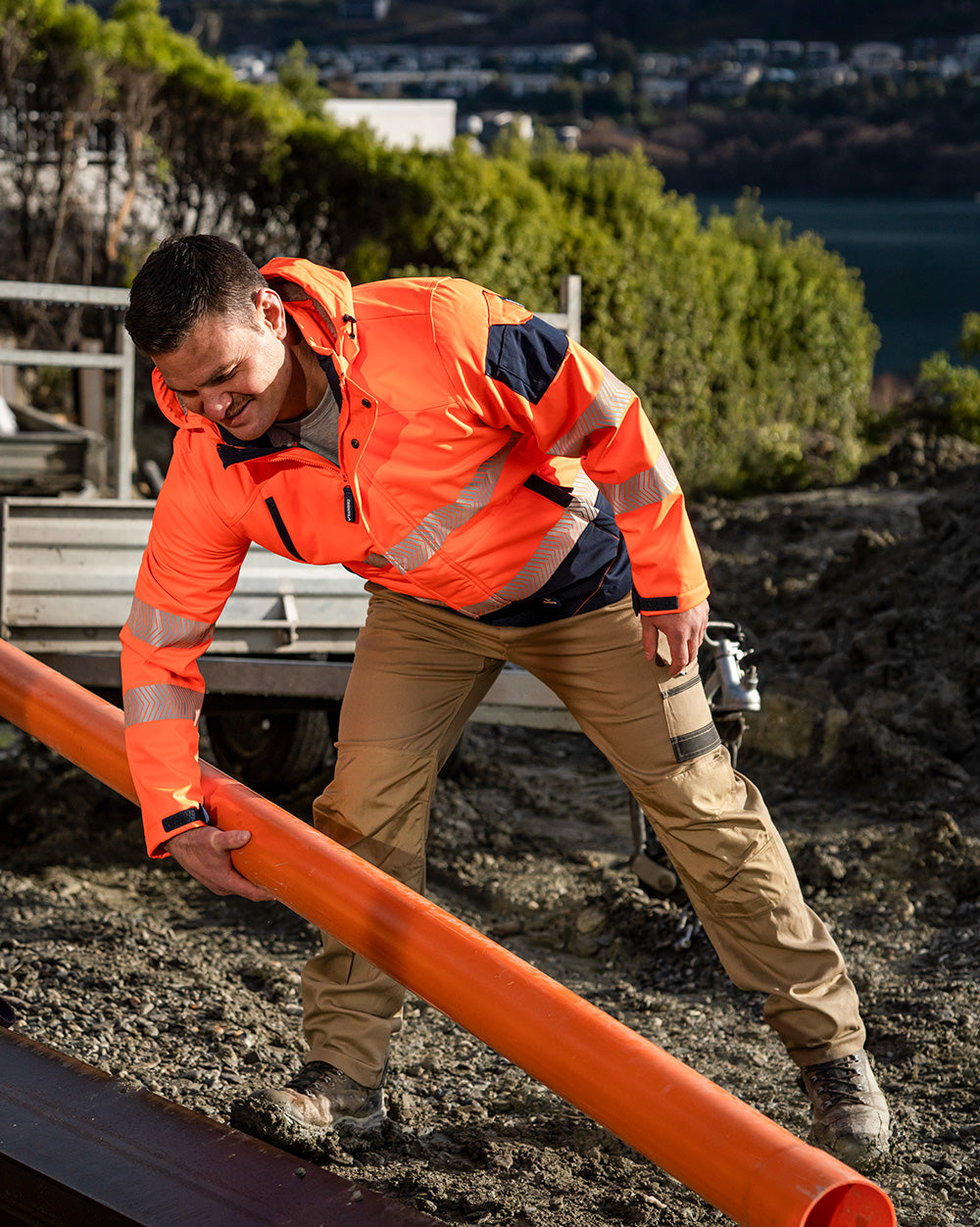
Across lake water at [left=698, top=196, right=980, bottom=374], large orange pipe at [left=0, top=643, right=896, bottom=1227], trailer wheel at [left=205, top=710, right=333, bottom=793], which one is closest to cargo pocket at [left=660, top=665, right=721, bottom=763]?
large orange pipe at [left=0, top=643, right=896, bottom=1227]

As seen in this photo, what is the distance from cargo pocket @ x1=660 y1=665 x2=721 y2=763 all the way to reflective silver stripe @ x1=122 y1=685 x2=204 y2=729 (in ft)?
3.19

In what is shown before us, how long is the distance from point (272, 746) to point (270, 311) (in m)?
3.31

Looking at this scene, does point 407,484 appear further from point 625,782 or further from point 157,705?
point 625,782

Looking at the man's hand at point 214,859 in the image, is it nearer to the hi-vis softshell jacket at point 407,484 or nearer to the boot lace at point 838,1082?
the hi-vis softshell jacket at point 407,484

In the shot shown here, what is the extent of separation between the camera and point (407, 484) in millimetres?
2562

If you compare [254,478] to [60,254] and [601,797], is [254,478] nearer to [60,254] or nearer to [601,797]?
[601,797]

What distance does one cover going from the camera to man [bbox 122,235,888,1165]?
249cm

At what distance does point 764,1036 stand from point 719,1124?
6.56 feet

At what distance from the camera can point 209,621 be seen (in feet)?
9.00

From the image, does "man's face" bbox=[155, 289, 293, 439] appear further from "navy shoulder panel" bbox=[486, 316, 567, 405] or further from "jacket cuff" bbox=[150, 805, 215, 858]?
"jacket cuff" bbox=[150, 805, 215, 858]

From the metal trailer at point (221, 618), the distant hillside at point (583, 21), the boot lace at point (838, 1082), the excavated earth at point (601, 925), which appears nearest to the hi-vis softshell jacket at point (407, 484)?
the excavated earth at point (601, 925)

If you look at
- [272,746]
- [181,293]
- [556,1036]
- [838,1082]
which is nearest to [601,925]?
[838,1082]

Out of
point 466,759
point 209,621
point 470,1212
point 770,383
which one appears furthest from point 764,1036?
point 770,383

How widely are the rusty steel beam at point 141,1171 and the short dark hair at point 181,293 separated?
4.33ft
